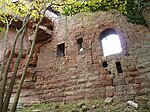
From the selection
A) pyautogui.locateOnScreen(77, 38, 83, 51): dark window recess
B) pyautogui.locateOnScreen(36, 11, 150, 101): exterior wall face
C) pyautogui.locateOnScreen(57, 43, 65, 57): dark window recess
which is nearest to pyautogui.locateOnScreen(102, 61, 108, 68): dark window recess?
pyautogui.locateOnScreen(36, 11, 150, 101): exterior wall face

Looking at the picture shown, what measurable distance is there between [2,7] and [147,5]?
243 inches

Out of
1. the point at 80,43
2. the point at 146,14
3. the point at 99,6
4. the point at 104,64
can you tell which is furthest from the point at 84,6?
the point at 104,64

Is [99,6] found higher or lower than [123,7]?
higher

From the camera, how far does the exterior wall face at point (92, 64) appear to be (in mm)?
6131

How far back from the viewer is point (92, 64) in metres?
7.11

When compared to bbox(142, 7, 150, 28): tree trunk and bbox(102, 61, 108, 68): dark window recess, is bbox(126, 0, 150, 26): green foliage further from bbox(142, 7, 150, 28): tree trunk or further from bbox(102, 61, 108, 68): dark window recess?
bbox(102, 61, 108, 68): dark window recess

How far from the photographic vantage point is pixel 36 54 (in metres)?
9.16

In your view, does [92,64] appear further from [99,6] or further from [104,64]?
[99,6]

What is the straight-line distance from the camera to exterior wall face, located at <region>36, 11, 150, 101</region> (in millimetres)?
6131

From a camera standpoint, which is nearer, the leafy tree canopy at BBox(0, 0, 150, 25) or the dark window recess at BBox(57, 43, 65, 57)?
the leafy tree canopy at BBox(0, 0, 150, 25)

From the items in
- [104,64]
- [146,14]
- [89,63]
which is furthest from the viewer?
[89,63]

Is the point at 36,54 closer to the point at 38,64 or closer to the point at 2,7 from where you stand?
the point at 38,64

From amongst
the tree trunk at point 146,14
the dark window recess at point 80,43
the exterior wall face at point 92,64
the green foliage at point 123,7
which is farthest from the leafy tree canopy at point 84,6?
the dark window recess at point 80,43

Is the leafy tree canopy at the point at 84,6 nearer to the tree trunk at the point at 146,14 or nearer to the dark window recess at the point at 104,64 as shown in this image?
the tree trunk at the point at 146,14
